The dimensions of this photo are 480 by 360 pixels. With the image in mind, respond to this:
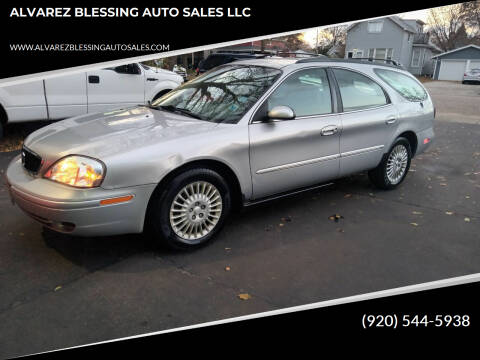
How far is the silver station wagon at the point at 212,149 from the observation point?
3.23m

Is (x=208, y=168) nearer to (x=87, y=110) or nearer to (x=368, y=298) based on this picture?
(x=368, y=298)

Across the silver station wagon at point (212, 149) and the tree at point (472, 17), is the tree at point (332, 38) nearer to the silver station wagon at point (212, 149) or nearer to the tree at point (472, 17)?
the tree at point (472, 17)

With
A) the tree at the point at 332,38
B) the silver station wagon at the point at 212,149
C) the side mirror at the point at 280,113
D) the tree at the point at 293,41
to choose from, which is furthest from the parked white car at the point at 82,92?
the tree at the point at 332,38

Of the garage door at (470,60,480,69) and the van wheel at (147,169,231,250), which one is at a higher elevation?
the van wheel at (147,169,231,250)

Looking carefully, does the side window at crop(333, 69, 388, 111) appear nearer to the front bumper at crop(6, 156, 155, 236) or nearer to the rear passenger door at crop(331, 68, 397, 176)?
the rear passenger door at crop(331, 68, 397, 176)

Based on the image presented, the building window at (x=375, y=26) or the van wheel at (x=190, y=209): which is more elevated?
the building window at (x=375, y=26)

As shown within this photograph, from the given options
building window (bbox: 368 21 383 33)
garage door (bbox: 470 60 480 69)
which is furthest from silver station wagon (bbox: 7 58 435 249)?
garage door (bbox: 470 60 480 69)

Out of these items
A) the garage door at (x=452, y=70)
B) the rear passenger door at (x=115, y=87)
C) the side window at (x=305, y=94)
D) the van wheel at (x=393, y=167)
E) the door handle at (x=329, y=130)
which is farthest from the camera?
the garage door at (x=452, y=70)

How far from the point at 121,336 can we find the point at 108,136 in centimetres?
167

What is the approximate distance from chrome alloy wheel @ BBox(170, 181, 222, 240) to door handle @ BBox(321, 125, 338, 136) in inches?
55.4

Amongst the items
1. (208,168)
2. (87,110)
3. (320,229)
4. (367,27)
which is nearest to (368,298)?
(320,229)

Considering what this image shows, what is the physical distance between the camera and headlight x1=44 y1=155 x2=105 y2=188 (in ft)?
10.4

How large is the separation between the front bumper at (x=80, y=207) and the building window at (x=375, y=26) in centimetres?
4708

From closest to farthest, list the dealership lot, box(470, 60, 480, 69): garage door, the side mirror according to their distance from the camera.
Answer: the dealership lot
the side mirror
box(470, 60, 480, 69): garage door
